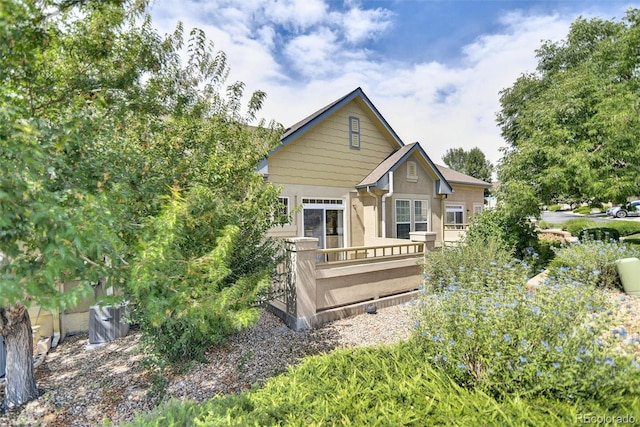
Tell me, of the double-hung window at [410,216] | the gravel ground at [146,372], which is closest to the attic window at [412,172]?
the double-hung window at [410,216]

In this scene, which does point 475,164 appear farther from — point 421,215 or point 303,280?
point 303,280

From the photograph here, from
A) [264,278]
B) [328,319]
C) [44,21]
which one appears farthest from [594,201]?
[44,21]

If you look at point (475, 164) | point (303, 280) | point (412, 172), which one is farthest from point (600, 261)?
point (475, 164)

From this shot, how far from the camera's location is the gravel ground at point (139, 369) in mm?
3832

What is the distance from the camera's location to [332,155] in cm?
1098

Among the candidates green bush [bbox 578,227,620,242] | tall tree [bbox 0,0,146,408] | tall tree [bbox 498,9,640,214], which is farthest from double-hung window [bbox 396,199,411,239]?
tall tree [bbox 0,0,146,408]

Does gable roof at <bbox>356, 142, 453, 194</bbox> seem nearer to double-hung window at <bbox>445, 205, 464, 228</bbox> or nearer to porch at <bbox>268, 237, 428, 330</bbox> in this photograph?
porch at <bbox>268, 237, 428, 330</bbox>

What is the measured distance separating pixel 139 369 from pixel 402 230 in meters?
9.69

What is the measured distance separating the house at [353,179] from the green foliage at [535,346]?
6.92 metres

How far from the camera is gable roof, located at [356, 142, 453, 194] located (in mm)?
10776

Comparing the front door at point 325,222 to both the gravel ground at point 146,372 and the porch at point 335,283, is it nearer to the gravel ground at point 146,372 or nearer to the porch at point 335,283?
the porch at point 335,283

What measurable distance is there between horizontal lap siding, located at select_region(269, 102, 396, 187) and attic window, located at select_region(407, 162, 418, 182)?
1158mm

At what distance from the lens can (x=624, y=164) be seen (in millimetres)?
8594

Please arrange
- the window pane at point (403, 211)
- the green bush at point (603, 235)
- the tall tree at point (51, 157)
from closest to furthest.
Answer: the tall tree at point (51, 157)
the green bush at point (603, 235)
the window pane at point (403, 211)
